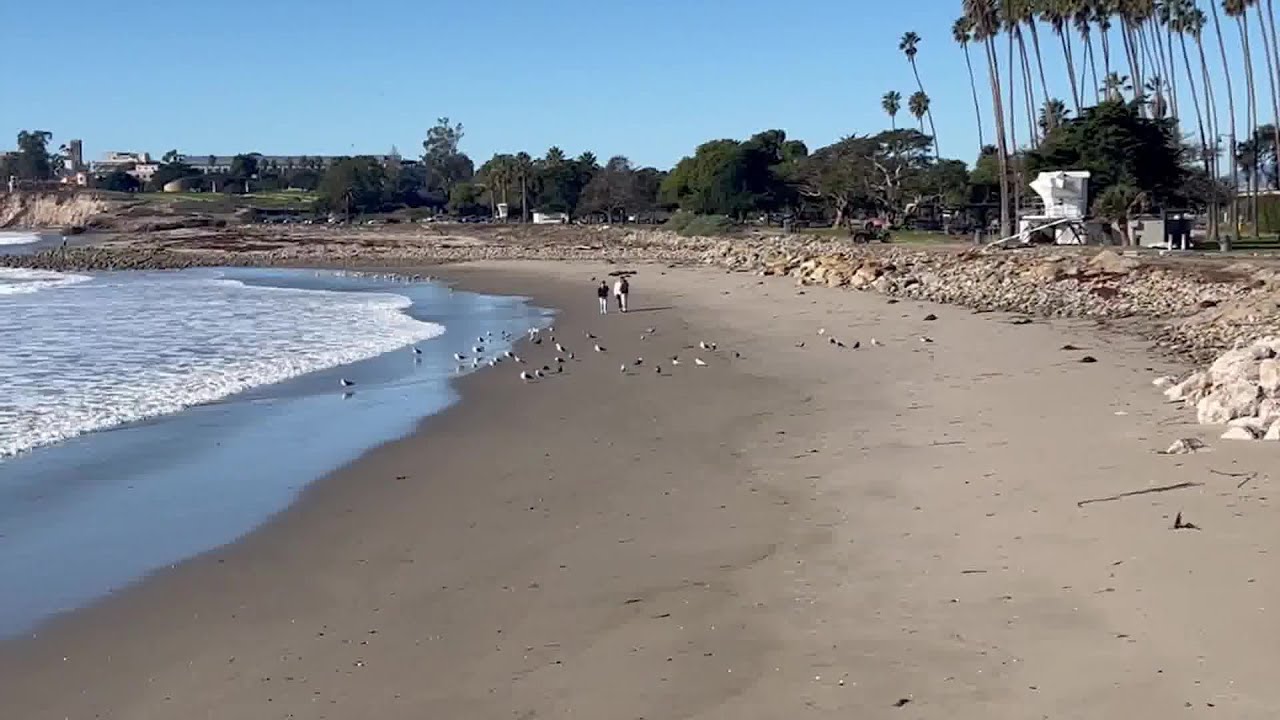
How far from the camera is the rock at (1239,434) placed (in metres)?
10.6

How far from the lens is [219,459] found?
1287 centimetres

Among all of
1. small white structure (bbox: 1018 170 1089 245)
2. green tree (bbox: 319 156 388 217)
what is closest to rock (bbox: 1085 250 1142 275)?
small white structure (bbox: 1018 170 1089 245)

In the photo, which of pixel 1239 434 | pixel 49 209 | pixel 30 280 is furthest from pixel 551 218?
pixel 1239 434

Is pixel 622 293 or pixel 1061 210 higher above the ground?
pixel 1061 210

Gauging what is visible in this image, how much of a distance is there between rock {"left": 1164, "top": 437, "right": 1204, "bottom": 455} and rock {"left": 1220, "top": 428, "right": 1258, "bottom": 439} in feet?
0.94

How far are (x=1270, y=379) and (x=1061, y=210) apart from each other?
118 feet

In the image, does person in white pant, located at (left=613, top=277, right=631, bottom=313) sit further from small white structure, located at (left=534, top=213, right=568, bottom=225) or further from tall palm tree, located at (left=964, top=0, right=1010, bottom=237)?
small white structure, located at (left=534, top=213, right=568, bottom=225)

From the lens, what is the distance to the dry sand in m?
6.01

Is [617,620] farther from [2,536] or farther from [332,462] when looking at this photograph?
[332,462]

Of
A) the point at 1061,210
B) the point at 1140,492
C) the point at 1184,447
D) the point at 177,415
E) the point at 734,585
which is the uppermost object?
the point at 1061,210

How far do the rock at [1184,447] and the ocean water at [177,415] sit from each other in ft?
24.7

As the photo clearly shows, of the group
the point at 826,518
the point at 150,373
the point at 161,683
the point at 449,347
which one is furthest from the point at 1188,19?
the point at 161,683

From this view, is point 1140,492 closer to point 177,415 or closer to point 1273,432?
point 1273,432

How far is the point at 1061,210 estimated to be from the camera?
45688mm
